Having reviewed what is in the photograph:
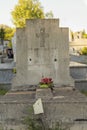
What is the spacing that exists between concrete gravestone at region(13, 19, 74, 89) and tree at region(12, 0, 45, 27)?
2893 centimetres

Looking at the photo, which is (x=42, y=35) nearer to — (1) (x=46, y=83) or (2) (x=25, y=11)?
(1) (x=46, y=83)

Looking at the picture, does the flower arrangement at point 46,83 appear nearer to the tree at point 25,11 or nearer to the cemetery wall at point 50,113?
the cemetery wall at point 50,113

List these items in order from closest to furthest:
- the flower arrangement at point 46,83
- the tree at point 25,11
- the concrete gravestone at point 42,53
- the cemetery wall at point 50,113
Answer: the cemetery wall at point 50,113 < the flower arrangement at point 46,83 < the concrete gravestone at point 42,53 < the tree at point 25,11

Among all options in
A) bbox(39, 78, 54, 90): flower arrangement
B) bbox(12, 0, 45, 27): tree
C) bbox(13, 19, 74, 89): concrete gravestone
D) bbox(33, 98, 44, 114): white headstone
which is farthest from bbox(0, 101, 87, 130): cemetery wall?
bbox(12, 0, 45, 27): tree

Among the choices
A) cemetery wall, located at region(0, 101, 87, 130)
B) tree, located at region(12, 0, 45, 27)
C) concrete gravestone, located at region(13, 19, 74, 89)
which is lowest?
cemetery wall, located at region(0, 101, 87, 130)

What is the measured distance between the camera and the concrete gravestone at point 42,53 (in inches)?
411

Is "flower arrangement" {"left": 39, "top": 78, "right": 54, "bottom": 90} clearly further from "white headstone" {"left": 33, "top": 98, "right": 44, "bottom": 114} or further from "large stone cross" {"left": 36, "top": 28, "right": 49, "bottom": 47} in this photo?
"white headstone" {"left": 33, "top": 98, "right": 44, "bottom": 114}

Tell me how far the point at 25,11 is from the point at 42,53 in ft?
97.6

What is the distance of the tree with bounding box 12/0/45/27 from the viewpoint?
39.5 m

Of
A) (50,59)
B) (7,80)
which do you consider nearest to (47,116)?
(50,59)

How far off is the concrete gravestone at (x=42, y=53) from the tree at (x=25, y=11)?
28.9m

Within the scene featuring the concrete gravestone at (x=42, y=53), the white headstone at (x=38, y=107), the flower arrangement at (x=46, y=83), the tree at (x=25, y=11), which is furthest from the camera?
the tree at (x=25, y=11)

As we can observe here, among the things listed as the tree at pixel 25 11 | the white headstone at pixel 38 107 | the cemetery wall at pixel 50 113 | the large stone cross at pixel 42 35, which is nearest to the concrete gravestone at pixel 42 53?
the large stone cross at pixel 42 35

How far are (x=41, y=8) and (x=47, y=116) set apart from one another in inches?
1426
